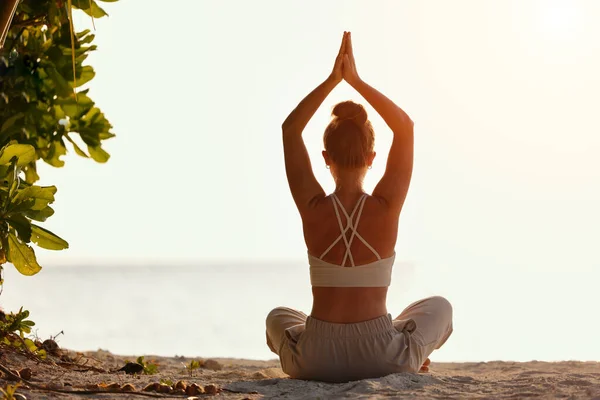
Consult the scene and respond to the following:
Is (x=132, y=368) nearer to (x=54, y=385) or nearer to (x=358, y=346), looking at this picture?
(x=54, y=385)

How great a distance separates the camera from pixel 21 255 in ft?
14.1

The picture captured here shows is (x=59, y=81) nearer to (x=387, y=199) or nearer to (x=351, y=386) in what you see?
(x=387, y=199)

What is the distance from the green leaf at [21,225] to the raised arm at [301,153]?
1.11m

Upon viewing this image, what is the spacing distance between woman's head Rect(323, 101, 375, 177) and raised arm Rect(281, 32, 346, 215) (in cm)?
10

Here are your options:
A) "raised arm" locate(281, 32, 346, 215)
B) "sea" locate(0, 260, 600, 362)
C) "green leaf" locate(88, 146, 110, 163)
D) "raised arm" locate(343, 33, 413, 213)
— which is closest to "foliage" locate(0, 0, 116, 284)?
"green leaf" locate(88, 146, 110, 163)

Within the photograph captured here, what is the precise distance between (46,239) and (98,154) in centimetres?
119

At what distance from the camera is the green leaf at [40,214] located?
420 centimetres

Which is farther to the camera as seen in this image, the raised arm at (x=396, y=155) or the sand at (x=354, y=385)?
the raised arm at (x=396, y=155)

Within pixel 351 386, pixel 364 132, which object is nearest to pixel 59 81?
pixel 364 132

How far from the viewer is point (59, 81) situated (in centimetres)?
507

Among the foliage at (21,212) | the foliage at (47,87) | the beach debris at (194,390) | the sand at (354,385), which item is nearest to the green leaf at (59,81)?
the foliage at (47,87)

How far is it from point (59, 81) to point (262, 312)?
18984mm

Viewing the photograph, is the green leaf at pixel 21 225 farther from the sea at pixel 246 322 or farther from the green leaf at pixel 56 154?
the sea at pixel 246 322

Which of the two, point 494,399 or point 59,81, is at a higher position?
point 59,81
